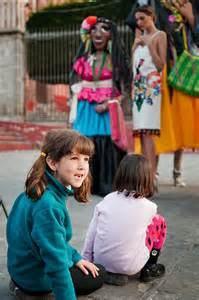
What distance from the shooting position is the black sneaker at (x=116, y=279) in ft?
8.41

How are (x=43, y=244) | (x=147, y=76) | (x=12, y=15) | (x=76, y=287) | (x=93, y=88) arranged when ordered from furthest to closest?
(x=12, y=15) → (x=93, y=88) → (x=147, y=76) → (x=76, y=287) → (x=43, y=244)

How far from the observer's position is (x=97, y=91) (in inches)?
203

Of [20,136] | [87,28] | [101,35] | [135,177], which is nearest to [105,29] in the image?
[101,35]

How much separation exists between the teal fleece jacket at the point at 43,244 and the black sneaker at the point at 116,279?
12.3 inches

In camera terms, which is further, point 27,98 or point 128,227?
point 27,98

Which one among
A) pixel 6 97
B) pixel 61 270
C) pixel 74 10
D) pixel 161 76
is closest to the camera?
pixel 61 270

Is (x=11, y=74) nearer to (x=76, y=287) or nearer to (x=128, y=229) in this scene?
(x=128, y=229)

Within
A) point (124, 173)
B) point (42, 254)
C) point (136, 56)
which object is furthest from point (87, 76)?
point (42, 254)

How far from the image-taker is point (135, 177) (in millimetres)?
2572

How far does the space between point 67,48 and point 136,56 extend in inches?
542

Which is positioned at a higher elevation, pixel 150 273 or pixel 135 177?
pixel 135 177

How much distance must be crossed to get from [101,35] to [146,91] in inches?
29.8

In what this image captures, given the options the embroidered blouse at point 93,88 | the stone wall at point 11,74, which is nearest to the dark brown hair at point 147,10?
the embroidered blouse at point 93,88

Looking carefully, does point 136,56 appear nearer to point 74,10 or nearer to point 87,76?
point 87,76
